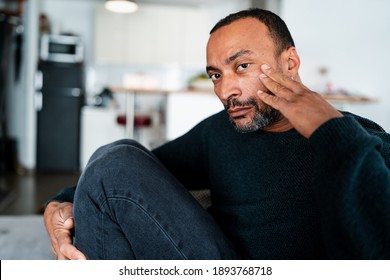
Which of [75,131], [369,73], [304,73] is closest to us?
[369,73]

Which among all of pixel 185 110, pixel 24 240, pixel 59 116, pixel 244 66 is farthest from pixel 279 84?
pixel 59 116

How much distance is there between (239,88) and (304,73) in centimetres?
300

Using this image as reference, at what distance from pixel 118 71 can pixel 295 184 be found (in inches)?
213

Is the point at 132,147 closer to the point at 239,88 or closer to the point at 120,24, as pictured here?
the point at 239,88

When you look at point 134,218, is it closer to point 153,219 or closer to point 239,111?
point 153,219

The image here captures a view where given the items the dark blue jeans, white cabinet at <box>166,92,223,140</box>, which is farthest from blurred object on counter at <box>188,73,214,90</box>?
the dark blue jeans

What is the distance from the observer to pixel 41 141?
4695mm

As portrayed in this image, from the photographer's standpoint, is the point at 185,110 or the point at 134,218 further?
the point at 185,110

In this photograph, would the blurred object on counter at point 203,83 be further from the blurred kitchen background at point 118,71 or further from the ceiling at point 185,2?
the ceiling at point 185,2

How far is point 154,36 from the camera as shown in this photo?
5742mm

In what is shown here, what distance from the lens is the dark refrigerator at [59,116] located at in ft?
15.2

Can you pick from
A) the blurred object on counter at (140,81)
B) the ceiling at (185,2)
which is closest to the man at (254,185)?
the blurred object on counter at (140,81)
